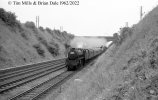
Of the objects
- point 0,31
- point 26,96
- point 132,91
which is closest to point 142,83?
point 132,91

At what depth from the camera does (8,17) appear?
44625mm

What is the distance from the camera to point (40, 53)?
159 ft

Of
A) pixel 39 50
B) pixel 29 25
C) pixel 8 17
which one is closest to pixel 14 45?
pixel 8 17

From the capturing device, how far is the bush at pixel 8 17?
141 feet

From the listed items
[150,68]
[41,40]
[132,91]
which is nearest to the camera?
[132,91]

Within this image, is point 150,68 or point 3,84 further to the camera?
point 3,84

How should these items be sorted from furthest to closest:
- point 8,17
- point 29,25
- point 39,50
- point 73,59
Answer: point 29,25 < point 39,50 < point 8,17 < point 73,59

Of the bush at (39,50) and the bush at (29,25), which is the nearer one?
the bush at (39,50)

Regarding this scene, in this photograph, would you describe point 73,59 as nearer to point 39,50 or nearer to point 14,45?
point 14,45

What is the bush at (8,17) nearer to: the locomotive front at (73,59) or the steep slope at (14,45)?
the steep slope at (14,45)

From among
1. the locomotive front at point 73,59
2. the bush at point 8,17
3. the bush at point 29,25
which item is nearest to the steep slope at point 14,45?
the bush at point 8,17

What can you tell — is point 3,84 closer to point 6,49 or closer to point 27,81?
point 27,81

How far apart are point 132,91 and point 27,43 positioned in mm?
41741

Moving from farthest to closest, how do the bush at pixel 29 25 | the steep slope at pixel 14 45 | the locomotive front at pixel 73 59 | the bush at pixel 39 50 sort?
1. the bush at pixel 29 25
2. the bush at pixel 39 50
3. the steep slope at pixel 14 45
4. the locomotive front at pixel 73 59
